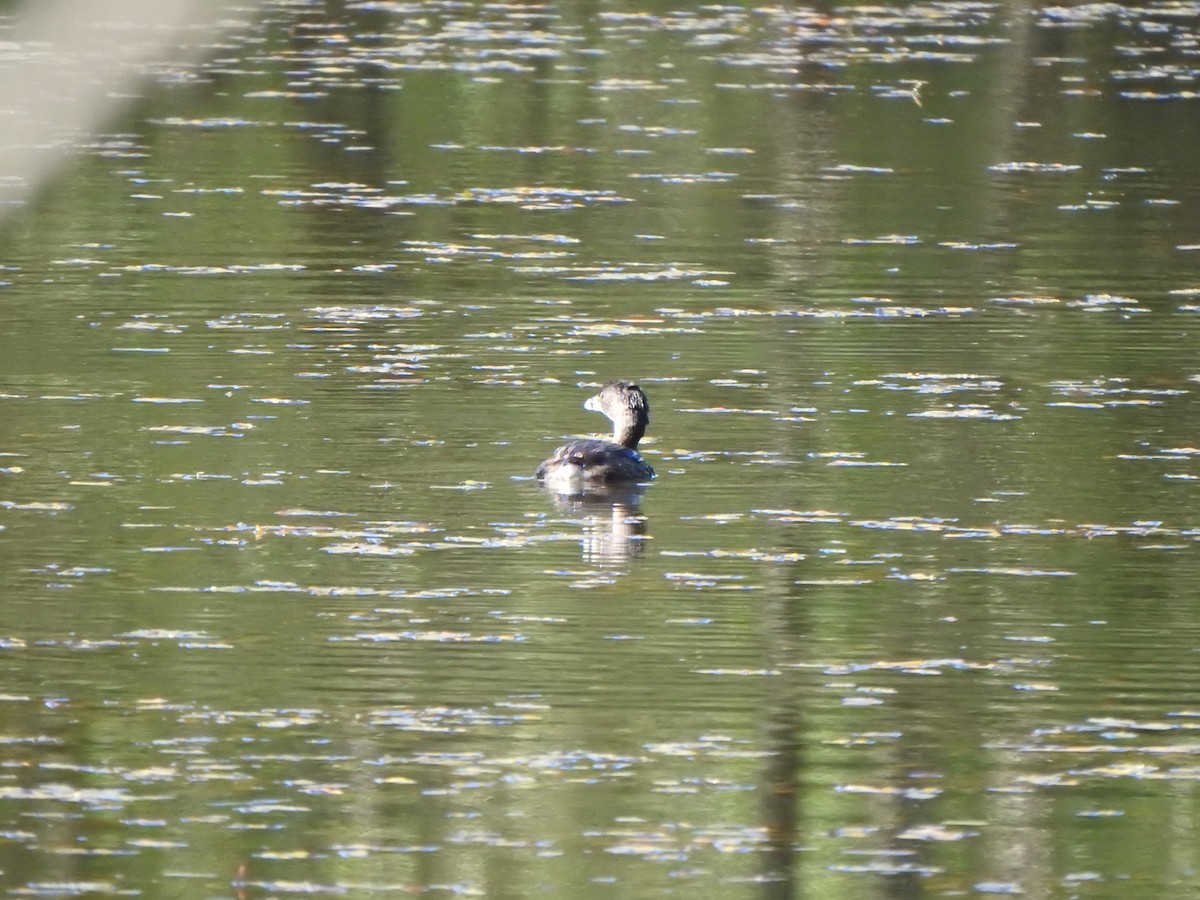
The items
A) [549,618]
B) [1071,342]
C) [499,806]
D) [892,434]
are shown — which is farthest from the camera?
[1071,342]

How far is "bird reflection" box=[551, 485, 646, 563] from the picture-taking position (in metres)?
11.0

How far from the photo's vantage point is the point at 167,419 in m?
13.2

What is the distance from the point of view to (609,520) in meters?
11.6

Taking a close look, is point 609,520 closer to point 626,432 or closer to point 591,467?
point 591,467

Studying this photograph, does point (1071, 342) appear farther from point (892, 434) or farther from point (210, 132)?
point (210, 132)

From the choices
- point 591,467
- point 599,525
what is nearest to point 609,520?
point 599,525

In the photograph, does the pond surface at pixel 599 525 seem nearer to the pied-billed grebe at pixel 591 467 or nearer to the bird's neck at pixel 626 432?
the pied-billed grebe at pixel 591 467

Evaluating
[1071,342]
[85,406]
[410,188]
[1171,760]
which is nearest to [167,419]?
[85,406]

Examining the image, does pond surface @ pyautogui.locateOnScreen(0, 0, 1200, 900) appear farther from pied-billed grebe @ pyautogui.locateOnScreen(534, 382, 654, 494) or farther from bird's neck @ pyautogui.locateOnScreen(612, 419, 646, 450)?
bird's neck @ pyautogui.locateOnScreen(612, 419, 646, 450)

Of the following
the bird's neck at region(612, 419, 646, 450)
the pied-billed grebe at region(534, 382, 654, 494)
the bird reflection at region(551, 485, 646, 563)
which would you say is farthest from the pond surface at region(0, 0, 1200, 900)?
the bird's neck at region(612, 419, 646, 450)

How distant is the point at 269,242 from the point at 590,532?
8124 mm

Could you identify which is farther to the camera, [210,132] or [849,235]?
[210,132]

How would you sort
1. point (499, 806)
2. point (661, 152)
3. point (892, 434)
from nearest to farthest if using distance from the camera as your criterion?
1. point (499, 806)
2. point (892, 434)
3. point (661, 152)

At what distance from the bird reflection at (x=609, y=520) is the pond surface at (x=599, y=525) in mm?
32
